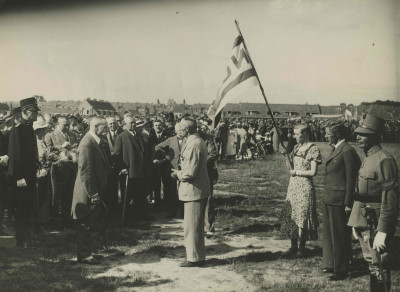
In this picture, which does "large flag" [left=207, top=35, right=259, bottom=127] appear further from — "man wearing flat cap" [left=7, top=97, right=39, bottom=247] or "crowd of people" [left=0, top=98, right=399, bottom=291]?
"man wearing flat cap" [left=7, top=97, right=39, bottom=247]

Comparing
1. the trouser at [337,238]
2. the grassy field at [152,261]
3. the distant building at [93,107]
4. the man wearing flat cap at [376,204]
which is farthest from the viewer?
the distant building at [93,107]

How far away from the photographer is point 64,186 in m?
6.72

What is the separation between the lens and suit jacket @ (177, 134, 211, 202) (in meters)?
5.03

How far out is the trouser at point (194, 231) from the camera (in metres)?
Result: 5.05

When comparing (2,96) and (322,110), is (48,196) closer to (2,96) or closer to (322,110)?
(2,96)

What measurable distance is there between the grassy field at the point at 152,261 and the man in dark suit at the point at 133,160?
1.83 feet

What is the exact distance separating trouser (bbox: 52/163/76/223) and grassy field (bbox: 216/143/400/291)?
266 cm

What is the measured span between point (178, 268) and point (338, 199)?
84.1 inches

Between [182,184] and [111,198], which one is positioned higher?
[182,184]

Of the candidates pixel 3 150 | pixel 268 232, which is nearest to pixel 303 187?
pixel 268 232

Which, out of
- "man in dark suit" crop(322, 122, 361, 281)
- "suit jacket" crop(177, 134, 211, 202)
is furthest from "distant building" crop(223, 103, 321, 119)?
"man in dark suit" crop(322, 122, 361, 281)

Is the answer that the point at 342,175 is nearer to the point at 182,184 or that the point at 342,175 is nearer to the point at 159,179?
the point at 182,184

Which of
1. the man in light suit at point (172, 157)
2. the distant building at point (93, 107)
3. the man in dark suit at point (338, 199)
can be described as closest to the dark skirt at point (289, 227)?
the man in dark suit at point (338, 199)

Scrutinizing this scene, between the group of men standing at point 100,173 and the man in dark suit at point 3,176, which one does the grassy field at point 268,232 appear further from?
the man in dark suit at point 3,176
